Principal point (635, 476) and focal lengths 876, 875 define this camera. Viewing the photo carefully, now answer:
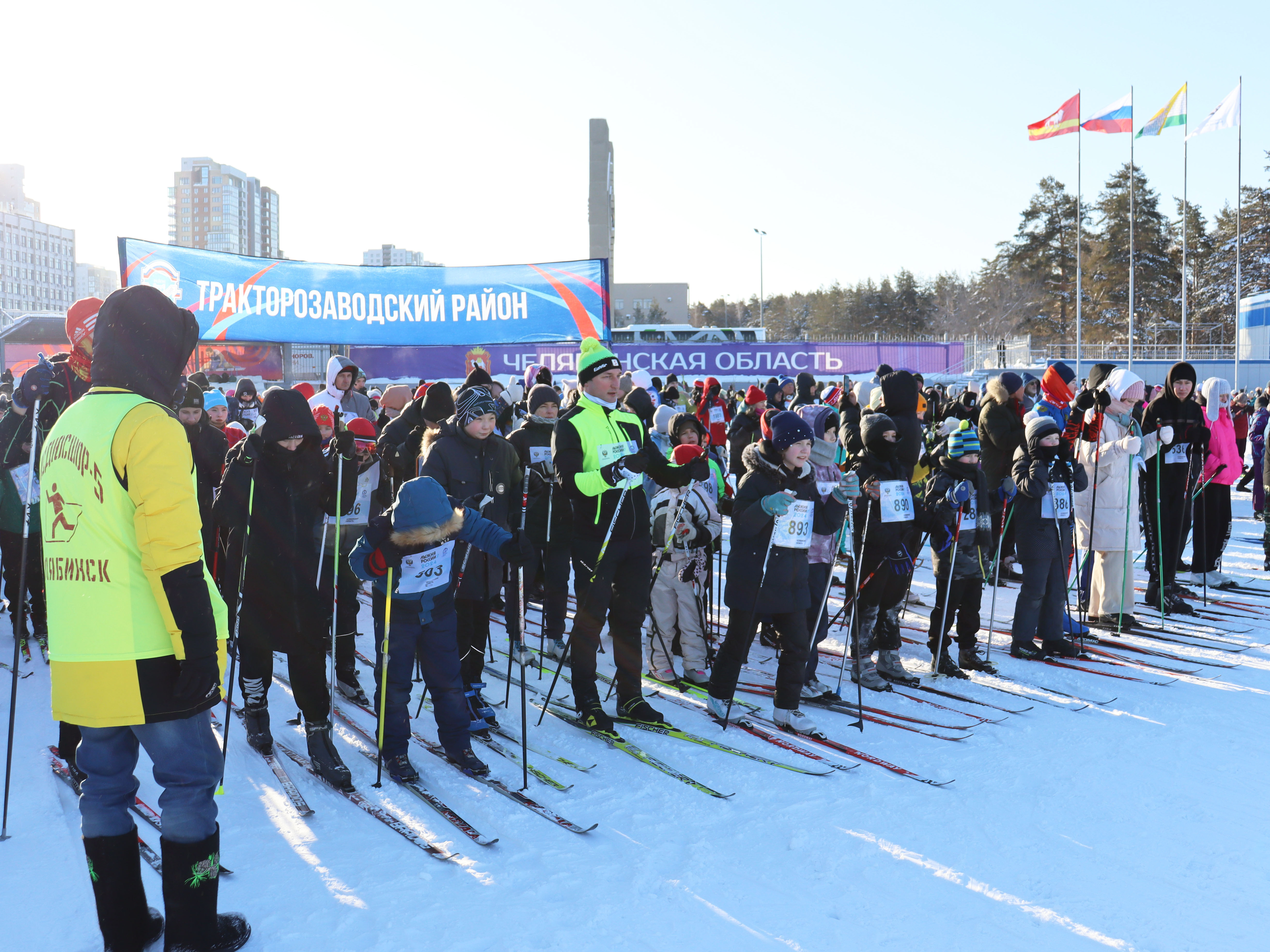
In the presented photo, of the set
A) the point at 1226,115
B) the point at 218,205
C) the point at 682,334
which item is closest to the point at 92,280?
the point at 218,205

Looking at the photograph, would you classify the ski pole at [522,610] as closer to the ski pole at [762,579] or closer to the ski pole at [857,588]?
the ski pole at [762,579]

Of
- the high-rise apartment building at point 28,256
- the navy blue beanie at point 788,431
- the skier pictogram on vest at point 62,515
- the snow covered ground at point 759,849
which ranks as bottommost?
the snow covered ground at point 759,849

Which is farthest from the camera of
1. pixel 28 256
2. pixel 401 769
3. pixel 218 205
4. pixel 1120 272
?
pixel 218 205

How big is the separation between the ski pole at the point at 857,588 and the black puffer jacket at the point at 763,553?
22.8 inches

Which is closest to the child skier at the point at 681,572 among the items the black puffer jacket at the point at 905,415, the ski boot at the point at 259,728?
the black puffer jacket at the point at 905,415

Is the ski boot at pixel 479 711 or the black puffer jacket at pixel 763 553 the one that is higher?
the black puffer jacket at pixel 763 553

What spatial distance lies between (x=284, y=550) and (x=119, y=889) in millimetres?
1670

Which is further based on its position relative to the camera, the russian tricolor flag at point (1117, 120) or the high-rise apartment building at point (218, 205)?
the high-rise apartment building at point (218, 205)

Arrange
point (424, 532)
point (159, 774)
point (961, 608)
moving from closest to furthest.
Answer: point (159, 774) → point (424, 532) → point (961, 608)

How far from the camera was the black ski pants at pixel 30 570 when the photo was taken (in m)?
5.50

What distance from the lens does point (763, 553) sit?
4488 mm

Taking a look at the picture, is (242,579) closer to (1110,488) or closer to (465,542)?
(465,542)

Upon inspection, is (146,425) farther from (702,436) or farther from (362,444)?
(702,436)

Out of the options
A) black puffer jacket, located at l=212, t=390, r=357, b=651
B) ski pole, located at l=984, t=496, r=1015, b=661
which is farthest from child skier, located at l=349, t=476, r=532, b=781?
ski pole, located at l=984, t=496, r=1015, b=661
